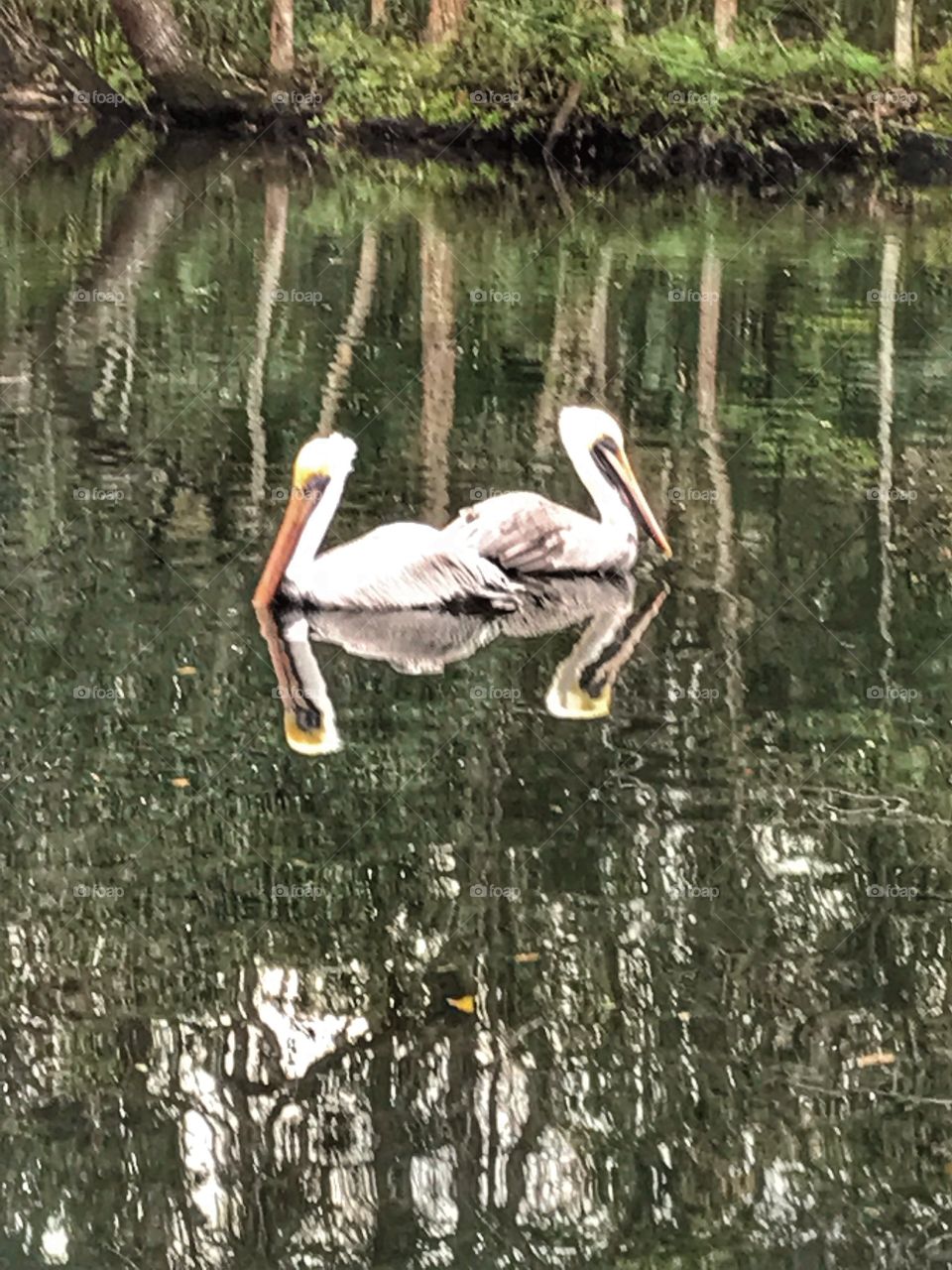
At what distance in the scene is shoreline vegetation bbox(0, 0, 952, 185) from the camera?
8305 millimetres

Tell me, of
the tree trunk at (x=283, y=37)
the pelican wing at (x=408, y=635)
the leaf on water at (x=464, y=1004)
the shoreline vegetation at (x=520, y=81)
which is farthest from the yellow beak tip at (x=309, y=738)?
the tree trunk at (x=283, y=37)

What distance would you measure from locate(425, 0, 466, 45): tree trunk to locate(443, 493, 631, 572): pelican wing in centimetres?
451

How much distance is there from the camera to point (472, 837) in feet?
11.3

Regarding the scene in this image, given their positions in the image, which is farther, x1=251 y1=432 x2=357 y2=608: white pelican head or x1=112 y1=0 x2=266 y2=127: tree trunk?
x1=112 y1=0 x2=266 y2=127: tree trunk

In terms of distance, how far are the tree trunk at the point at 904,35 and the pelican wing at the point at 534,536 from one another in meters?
4.27

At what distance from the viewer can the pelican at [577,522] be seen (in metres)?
4.38

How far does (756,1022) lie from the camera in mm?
2959

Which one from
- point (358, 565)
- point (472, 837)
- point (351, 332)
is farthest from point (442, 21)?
point (472, 837)

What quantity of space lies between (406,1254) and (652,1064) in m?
0.53

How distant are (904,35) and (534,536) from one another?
178 inches

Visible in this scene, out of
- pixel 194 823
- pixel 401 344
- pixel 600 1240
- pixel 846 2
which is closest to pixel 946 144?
pixel 846 2

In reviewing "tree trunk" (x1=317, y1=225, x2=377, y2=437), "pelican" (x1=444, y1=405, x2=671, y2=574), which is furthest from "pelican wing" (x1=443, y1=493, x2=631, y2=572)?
"tree trunk" (x1=317, y1=225, x2=377, y2=437)

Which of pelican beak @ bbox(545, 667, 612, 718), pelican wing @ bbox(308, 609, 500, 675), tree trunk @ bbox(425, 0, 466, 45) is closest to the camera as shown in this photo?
pelican beak @ bbox(545, 667, 612, 718)

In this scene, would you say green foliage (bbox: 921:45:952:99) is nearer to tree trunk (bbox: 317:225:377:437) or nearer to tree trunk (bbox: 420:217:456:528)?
tree trunk (bbox: 420:217:456:528)
